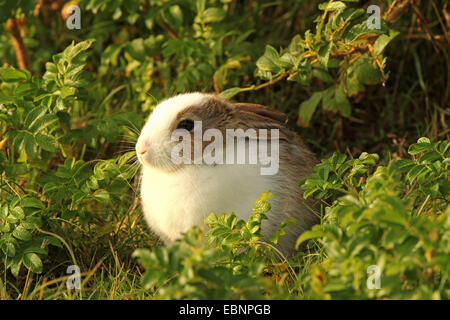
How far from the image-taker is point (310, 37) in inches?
139

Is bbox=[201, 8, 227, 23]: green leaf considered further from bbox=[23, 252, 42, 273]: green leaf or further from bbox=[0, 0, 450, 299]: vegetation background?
bbox=[23, 252, 42, 273]: green leaf

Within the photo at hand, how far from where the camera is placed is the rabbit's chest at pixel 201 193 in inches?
123

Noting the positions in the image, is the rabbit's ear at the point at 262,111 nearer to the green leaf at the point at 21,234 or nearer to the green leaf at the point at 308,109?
the green leaf at the point at 308,109

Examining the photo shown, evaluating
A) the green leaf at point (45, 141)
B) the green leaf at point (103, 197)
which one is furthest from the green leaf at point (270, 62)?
the green leaf at point (45, 141)

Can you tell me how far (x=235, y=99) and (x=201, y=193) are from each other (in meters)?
1.65

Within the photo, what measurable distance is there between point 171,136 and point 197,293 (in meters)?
1.14

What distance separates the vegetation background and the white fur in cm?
19

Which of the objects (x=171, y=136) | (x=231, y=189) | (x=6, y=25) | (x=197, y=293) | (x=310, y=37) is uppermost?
(x=6, y=25)

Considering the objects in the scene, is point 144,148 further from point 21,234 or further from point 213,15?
point 213,15

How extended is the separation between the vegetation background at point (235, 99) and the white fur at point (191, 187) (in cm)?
19

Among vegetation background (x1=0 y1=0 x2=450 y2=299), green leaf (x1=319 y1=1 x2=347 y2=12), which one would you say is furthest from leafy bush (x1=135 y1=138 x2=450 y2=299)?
green leaf (x1=319 y1=1 x2=347 y2=12)

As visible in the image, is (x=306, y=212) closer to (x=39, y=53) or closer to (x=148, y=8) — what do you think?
(x=148, y=8)

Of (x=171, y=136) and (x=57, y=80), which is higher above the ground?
(x=57, y=80)

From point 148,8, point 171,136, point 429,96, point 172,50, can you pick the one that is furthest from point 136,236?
point 429,96
